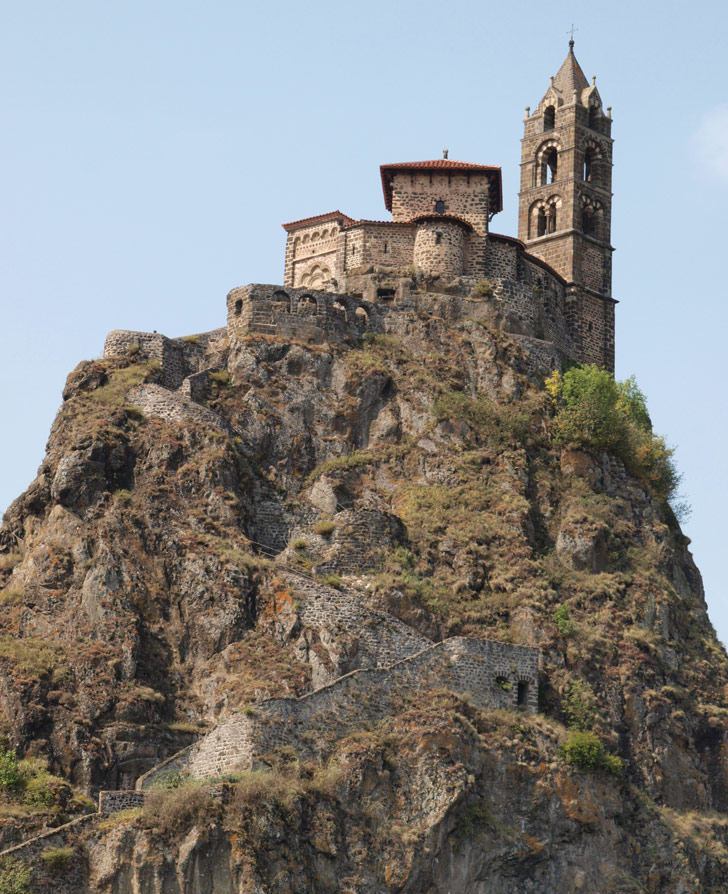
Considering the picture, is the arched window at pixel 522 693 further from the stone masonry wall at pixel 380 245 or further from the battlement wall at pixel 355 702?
the stone masonry wall at pixel 380 245

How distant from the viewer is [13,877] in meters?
53.3

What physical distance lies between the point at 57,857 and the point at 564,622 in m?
21.7

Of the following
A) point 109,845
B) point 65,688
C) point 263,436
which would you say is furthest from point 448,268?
point 109,845

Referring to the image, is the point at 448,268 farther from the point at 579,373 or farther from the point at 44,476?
the point at 44,476

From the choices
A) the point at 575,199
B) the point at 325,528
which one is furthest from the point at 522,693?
the point at 575,199

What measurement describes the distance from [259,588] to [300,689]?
4596 millimetres

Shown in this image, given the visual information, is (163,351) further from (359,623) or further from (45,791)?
(45,791)

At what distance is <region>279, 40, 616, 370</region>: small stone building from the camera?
269 ft

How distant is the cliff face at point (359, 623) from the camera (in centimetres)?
5781

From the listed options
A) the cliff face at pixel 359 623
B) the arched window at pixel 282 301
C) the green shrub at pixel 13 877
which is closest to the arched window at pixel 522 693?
the cliff face at pixel 359 623

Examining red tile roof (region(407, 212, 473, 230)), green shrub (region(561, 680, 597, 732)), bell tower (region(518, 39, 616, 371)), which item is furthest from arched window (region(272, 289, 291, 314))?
green shrub (region(561, 680, 597, 732))

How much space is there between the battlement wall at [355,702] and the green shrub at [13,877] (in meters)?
5.20

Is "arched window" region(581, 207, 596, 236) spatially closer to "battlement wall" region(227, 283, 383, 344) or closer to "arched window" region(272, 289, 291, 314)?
"battlement wall" region(227, 283, 383, 344)

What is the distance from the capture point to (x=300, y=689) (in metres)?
61.9
